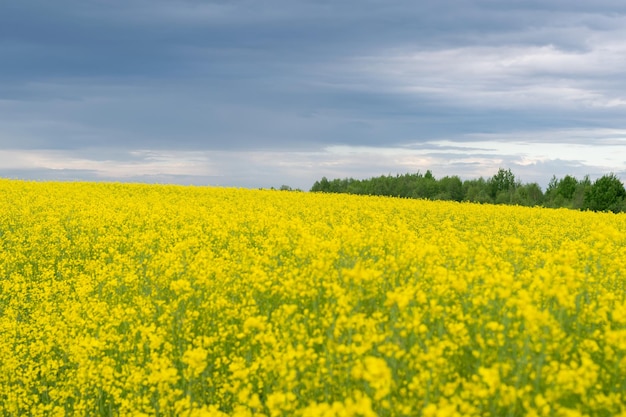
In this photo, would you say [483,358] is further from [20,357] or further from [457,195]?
[457,195]

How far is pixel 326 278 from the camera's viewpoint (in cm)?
827

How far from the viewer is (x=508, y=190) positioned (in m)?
46.2

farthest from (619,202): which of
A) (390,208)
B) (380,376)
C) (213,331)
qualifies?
(380,376)

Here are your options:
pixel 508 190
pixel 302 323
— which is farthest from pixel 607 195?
pixel 302 323

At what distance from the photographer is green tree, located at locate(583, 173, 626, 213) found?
133 ft

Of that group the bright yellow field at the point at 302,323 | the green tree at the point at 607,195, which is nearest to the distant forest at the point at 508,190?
the green tree at the point at 607,195

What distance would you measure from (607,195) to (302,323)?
3884cm

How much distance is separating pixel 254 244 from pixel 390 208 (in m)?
10.5

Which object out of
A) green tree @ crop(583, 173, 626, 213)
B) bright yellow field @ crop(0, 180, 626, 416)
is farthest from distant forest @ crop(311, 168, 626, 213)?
bright yellow field @ crop(0, 180, 626, 416)

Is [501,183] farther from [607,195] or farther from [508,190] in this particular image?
[607,195]

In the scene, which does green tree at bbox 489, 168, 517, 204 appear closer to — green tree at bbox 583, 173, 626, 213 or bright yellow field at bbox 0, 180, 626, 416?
green tree at bbox 583, 173, 626, 213

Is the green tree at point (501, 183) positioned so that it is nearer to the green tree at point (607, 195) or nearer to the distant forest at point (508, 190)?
the distant forest at point (508, 190)

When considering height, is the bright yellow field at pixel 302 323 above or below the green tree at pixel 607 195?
below

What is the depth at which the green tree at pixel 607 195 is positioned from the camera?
40.6 metres
